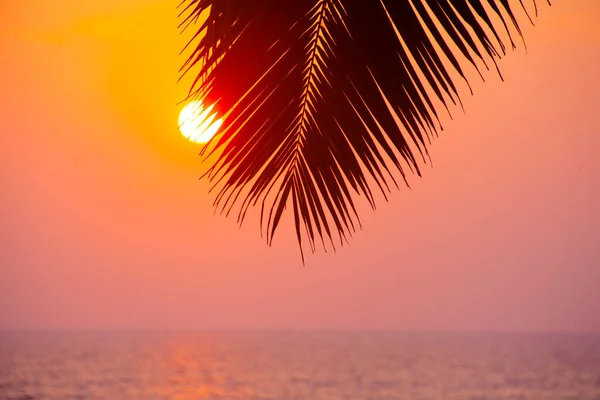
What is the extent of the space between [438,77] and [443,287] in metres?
51.1

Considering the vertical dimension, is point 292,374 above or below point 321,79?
above

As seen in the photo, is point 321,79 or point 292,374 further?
point 292,374

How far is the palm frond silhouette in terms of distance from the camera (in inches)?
38.2

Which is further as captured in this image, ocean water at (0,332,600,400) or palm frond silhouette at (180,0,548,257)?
ocean water at (0,332,600,400)

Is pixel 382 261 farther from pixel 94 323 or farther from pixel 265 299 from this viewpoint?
pixel 94 323

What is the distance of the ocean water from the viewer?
29330mm

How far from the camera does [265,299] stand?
47.0 meters

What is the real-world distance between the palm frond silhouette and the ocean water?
26.1m

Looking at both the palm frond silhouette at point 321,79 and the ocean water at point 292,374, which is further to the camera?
the ocean water at point 292,374

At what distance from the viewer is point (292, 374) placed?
115ft

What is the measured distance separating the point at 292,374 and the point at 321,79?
34.9 m

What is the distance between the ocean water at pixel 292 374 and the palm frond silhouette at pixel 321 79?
85.7 feet

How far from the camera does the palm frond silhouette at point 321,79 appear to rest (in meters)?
0.97

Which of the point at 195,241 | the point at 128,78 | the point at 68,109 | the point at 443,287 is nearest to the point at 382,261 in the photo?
the point at 195,241
